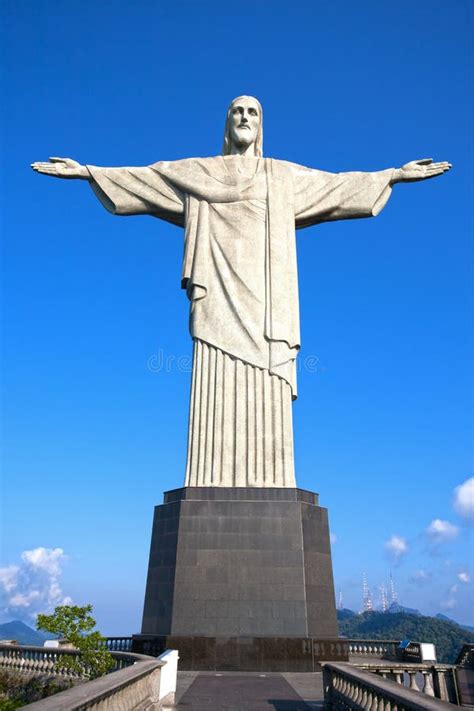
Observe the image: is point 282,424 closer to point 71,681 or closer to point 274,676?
point 274,676

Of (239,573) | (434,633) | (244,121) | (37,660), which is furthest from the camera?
(434,633)

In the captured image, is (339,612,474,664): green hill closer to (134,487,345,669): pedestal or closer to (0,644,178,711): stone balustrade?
(134,487,345,669): pedestal

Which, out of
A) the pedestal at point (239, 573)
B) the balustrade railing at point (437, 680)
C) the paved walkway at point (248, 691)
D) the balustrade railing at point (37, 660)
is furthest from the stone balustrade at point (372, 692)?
the balustrade railing at point (37, 660)

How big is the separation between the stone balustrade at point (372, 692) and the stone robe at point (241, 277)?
4865mm

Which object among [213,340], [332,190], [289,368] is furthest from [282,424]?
[332,190]

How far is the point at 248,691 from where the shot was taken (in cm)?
809

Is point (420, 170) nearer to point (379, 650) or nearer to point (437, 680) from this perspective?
point (437, 680)

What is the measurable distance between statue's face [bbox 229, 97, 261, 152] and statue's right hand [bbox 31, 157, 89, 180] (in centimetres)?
370

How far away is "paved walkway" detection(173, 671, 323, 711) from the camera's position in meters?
7.06

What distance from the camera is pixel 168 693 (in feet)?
24.2

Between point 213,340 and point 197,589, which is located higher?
point 213,340

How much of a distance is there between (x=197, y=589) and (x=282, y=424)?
3.62m

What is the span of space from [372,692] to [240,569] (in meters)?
5.63

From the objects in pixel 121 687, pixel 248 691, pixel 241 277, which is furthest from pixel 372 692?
pixel 241 277
